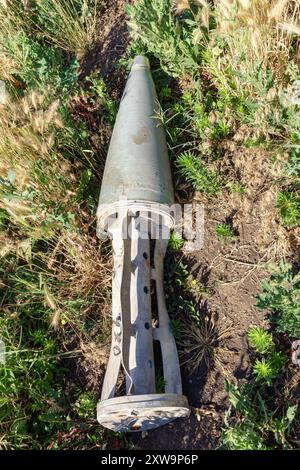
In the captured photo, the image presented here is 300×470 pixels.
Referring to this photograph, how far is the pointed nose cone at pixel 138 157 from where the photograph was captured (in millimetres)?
2877

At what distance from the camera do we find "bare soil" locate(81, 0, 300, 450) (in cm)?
276

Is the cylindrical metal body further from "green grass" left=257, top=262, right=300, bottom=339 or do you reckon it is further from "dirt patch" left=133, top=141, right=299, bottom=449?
"green grass" left=257, top=262, right=300, bottom=339

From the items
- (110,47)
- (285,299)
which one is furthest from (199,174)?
(110,47)

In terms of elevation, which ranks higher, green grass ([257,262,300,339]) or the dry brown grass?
the dry brown grass

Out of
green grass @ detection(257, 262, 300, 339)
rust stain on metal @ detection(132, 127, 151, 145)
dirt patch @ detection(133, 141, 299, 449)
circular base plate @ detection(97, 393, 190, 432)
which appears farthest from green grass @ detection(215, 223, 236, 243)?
circular base plate @ detection(97, 393, 190, 432)

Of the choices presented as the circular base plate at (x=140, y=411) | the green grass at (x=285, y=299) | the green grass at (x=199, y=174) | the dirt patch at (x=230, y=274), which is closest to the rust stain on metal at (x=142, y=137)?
the green grass at (x=199, y=174)

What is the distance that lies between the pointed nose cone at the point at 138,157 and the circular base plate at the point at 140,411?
109 cm

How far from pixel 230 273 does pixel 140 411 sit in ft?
3.20

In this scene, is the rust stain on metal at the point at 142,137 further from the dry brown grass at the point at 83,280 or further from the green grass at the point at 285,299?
the green grass at the point at 285,299

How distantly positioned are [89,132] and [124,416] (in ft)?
6.69

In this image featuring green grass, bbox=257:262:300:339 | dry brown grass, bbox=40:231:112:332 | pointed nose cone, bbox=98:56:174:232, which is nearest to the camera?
green grass, bbox=257:262:300:339

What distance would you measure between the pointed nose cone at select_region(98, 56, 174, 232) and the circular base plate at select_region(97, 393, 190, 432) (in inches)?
42.9
